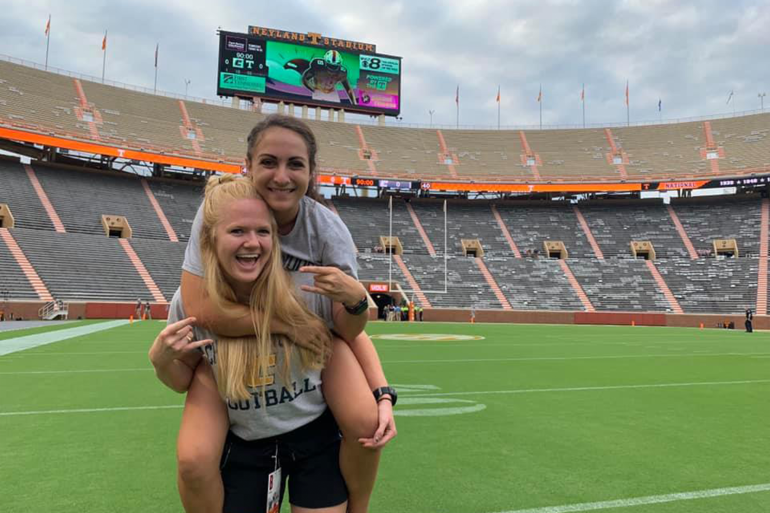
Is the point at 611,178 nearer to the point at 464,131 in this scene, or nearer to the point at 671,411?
the point at 464,131

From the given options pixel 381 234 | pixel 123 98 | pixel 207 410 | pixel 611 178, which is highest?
pixel 123 98

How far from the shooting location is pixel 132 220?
115ft

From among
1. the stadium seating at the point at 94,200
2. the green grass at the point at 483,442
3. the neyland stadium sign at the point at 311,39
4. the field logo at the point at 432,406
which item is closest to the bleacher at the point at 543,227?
the neyland stadium sign at the point at 311,39

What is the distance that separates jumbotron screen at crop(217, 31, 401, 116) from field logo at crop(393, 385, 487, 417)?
44309 mm

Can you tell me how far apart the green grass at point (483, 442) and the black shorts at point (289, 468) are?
93 cm

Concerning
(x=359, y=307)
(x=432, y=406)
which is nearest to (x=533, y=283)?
(x=432, y=406)

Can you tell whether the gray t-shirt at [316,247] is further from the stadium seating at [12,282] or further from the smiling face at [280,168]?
the stadium seating at [12,282]

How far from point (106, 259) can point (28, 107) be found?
49.6 ft

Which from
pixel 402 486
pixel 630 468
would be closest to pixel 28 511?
pixel 402 486

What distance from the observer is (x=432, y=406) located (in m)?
5.52

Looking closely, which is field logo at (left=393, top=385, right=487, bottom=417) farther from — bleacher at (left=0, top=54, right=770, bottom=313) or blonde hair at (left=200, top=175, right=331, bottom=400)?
bleacher at (left=0, top=54, right=770, bottom=313)

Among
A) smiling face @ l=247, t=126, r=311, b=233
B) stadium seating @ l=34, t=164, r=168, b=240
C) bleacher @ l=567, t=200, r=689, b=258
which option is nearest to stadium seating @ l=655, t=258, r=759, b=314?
bleacher @ l=567, t=200, r=689, b=258

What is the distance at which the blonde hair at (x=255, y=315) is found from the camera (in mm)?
1870

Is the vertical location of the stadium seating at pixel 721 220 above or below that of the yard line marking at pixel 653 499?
above
